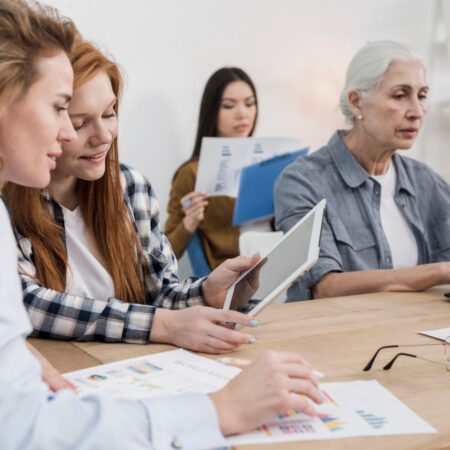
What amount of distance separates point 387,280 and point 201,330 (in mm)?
807

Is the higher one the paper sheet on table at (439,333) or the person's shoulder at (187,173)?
the person's shoulder at (187,173)

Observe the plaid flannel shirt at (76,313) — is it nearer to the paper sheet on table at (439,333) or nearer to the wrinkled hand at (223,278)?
the wrinkled hand at (223,278)

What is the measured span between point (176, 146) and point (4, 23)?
2.83 m

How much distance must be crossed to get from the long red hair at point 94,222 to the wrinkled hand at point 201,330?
0.28m

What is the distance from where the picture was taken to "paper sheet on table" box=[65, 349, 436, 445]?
0.91 metres

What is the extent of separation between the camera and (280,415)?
3.16 ft

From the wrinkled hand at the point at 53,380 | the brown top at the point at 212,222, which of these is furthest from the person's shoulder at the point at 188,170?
the wrinkled hand at the point at 53,380

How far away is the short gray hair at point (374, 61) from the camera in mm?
2350

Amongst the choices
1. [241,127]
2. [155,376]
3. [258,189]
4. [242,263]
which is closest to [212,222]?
[258,189]

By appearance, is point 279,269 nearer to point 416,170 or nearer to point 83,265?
point 83,265

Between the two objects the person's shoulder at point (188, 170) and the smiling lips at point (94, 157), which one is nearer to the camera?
the smiling lips at point (94, 157)

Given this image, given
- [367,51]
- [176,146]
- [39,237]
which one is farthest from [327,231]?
[176,146]

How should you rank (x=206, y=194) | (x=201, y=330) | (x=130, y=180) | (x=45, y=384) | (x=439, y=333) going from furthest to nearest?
(x=206, y=194) → (x=130, y=180) → (x=439, y=333) → (x=201, y=330) → (x=45, y=384)

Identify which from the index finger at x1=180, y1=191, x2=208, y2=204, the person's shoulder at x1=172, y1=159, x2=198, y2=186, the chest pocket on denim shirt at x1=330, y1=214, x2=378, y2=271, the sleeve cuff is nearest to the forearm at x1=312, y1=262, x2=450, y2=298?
the chest pocket on denim shirt at x1=330, y1=214, x2=378, y2=271
